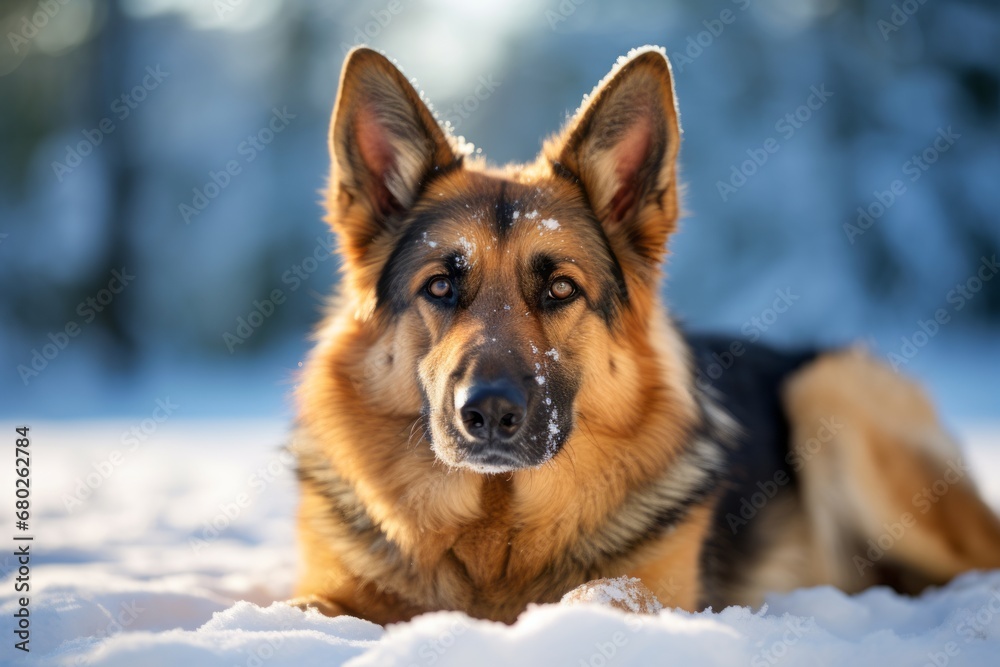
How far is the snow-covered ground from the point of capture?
2.01 m

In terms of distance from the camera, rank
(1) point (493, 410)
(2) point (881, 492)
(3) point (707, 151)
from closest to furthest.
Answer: (1) point (493, 410)
(2) point (881, 492)
(3) point (707, 151)

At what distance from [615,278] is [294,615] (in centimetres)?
179

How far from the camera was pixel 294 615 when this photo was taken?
8.74ft

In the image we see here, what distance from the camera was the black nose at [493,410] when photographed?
2.60 m

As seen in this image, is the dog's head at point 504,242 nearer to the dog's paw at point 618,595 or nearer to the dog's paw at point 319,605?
the dog's paw at point 618,595

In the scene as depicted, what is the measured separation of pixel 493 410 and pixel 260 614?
101 cm

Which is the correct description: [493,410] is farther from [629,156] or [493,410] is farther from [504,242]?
[629,156]

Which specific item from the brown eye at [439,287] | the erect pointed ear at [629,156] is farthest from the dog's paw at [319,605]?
the erect pointed ear at [629,156]

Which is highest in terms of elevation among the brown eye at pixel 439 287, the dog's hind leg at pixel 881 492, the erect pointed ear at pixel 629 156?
the erect pointed ear at pixel 629 156

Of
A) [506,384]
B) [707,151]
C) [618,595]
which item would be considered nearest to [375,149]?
[506,384]

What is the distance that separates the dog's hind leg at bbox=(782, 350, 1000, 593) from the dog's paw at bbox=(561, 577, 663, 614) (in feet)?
5.93

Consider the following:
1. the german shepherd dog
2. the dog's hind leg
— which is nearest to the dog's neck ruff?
the german shepherd dog

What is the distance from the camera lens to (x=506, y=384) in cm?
266

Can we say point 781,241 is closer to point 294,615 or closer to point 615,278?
point 615,278
